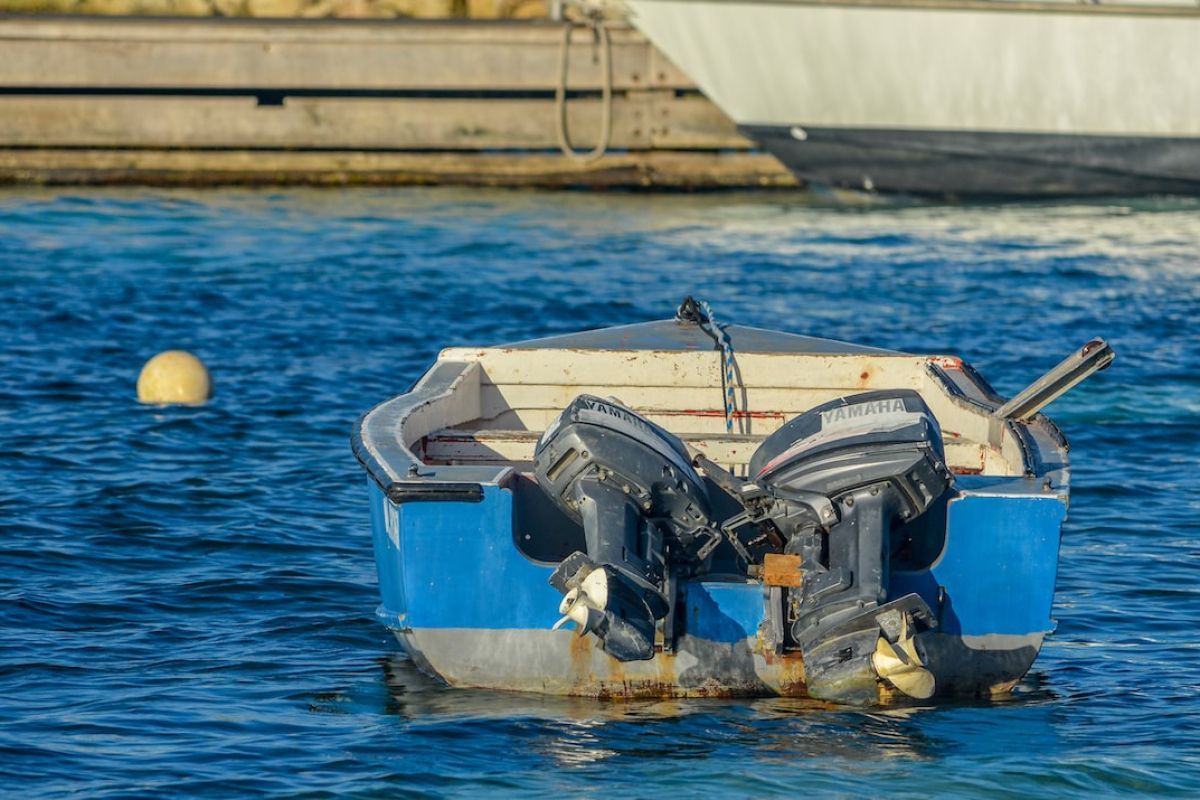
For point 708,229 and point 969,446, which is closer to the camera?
point 969,446

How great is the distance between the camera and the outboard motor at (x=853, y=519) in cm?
585

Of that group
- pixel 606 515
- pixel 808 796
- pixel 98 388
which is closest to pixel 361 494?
pixel 98 388

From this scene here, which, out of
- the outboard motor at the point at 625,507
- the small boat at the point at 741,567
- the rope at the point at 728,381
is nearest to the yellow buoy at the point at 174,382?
the rope at the point at 728,381

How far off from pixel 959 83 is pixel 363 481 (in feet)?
38.7

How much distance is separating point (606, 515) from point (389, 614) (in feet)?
3.44

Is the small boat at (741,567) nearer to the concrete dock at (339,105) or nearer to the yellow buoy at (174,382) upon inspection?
the yellow buoy at (174,382)

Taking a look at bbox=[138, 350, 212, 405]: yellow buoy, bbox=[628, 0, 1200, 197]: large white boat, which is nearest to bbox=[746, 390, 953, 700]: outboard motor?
bbox=[138, 350, 212, 405]: yellow buoy

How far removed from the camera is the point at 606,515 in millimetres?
6246

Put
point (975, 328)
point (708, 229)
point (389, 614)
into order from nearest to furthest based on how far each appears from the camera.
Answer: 1. point (389, 614)
2. point (975, 328)
3. point (708, 229)

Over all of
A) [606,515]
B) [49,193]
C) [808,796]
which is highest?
[49,193]

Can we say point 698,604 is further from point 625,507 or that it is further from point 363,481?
point 363,481

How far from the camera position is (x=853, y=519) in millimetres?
6195

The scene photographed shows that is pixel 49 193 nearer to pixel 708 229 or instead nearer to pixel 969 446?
pixel 708 229

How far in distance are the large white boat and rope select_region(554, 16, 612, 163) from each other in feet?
1.65
